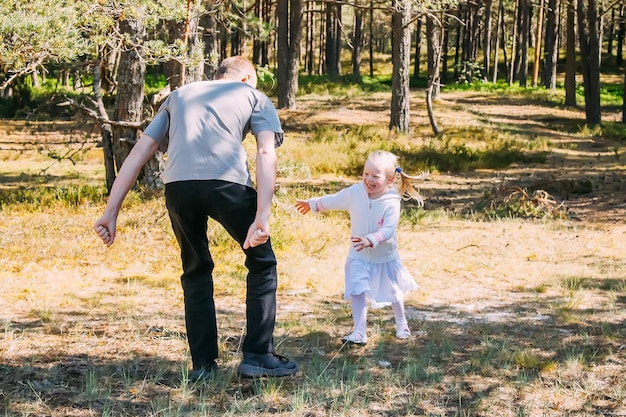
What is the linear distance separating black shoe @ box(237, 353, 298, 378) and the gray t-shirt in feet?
3.32

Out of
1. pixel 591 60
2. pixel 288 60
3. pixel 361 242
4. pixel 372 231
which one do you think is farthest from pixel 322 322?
pixel 591 60

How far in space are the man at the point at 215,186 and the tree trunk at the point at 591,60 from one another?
23.0m

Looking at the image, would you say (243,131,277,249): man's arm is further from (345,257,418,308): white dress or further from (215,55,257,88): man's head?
(345,257,418,308): white dress

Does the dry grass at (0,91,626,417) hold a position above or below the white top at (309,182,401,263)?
below

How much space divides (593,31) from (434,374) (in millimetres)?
23151

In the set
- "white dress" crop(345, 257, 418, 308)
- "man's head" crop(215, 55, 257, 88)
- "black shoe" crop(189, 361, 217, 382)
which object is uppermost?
"man's head" crop(215, 55, 257, 88)

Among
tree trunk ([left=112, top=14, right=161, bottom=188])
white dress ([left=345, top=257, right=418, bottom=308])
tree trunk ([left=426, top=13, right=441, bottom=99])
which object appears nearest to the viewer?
white dress ([left=345, top=257, right=418, bottom=308])

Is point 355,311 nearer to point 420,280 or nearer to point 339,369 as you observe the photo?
point 339,369

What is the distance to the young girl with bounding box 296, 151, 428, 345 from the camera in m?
5.45

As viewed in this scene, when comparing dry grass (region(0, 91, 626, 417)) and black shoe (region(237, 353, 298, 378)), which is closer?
dry grass (region(0, 91, 626, 417))

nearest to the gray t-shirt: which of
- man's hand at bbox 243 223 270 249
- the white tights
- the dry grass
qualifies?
man's hand at bbox 243 223 270 249

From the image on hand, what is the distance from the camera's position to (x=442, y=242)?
9891 millimetres

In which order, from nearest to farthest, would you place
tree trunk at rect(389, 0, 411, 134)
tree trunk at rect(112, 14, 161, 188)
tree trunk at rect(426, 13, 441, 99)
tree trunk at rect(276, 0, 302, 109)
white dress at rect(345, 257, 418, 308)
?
white dress at rect(345, 257, 418, 308), tree trunk at rect(112, 14, 161, 188), tree trunk at rect(426, 13, 441, 99), tree trunk at rect(389, 0, 411, 134), tree trunk at rect(276, 0, 302, 109)

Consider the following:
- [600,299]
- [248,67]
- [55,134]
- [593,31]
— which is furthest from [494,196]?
[593,31]
